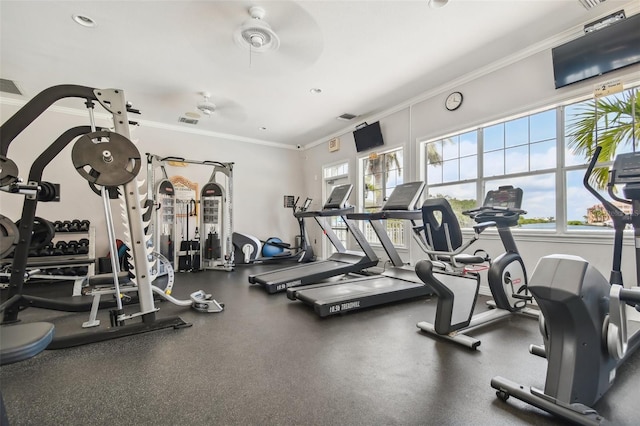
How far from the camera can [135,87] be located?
4820mm

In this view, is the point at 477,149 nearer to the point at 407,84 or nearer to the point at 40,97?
the point at 407,84

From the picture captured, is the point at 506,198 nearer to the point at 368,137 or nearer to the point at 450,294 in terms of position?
the point at 450,294

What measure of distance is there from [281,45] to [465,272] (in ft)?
11.0

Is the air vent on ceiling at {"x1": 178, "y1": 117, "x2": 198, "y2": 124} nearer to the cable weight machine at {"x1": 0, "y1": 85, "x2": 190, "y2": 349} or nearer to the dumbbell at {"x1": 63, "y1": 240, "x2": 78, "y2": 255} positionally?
the dumbbell at {"x1": 63, "y1": 240, "x2": 78, "y2": 255}

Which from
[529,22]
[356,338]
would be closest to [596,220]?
[529,22]

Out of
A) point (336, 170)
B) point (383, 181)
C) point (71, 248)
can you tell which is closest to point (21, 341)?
point (71, 248)

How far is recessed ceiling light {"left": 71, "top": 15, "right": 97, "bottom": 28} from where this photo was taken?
10.4ft

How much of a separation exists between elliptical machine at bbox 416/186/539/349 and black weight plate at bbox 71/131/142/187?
8.98ft

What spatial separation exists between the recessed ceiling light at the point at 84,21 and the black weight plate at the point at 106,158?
5.74 ft

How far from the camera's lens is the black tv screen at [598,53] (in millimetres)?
2973

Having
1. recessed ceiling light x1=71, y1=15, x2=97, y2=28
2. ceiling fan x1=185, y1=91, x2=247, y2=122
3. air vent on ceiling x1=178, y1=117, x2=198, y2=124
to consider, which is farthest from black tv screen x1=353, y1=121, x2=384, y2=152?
recessed ceiling light x1=71, y1=15, x2=97, y2=28

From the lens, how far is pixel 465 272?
292cm

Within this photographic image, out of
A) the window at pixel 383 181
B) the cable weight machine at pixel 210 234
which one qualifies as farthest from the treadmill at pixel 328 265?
the cable weight machine at pixel 210 234

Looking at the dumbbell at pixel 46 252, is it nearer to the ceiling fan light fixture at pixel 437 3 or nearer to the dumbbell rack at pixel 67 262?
the dumbbell rack at pixel 67 262
